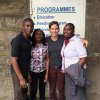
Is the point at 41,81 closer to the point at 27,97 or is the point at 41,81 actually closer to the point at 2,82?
the point at 27,97

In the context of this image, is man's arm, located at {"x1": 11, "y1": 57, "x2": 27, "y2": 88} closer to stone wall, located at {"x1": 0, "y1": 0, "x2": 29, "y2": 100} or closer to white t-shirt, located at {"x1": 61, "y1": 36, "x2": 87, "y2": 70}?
white t-shirt, located at {"x1": 61, "y1": 36, "x2": 87, "y2": 70}

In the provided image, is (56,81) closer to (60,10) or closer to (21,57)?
(21,57)

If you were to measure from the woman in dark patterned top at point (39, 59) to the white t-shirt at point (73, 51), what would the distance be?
378 mm

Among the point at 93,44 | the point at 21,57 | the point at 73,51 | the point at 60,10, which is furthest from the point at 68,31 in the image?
the point at 21,57

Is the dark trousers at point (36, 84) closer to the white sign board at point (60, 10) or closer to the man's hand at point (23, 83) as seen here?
the man's hand at point (23, 83)

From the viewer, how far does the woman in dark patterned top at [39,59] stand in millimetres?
6027

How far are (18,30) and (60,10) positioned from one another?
0.86 meters

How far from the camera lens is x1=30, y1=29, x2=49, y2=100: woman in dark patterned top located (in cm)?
603

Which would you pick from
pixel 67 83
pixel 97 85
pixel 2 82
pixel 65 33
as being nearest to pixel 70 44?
pixel 65 33

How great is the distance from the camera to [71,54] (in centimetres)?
587

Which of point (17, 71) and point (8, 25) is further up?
point (8, 25)

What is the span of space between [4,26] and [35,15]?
62cm

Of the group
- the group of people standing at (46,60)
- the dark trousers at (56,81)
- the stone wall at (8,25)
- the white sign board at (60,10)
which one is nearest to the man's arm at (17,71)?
the group of people standing at (46,60)

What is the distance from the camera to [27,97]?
20.2 ft
